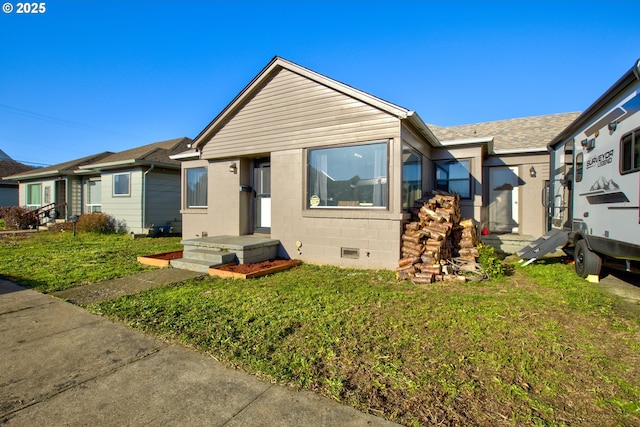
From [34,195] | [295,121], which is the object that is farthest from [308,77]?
[34,195]

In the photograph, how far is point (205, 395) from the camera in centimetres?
240

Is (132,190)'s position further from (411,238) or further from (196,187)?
(411,238)

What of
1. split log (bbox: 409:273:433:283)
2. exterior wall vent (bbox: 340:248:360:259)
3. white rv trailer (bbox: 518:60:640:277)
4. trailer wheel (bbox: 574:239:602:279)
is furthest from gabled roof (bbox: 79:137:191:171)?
trailer wheel (bbox: 574:239:602:279)

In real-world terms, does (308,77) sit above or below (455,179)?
above

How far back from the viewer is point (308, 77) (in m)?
7.79

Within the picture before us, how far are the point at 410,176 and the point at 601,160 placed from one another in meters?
3.54

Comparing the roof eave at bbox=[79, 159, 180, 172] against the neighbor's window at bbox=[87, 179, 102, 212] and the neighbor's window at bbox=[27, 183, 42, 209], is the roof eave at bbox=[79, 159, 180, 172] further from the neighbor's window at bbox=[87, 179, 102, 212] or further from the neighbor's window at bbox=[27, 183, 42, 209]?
the neighbor's window at bbox=[27, 183, 42, 209]

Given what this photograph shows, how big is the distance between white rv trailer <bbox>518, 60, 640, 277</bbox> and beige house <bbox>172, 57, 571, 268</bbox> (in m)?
2.05

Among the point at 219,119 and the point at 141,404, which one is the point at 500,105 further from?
the point at 141,404

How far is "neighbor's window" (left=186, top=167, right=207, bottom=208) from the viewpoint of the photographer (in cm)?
1054

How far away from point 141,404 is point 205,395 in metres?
0.45

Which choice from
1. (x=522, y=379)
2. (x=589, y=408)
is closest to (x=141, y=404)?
(x=522, y=379)

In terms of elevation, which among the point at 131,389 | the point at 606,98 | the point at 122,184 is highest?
the point at 606,98

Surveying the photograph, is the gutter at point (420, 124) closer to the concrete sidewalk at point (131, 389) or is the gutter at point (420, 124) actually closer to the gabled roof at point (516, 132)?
the gabled roof at point (516, 132)
